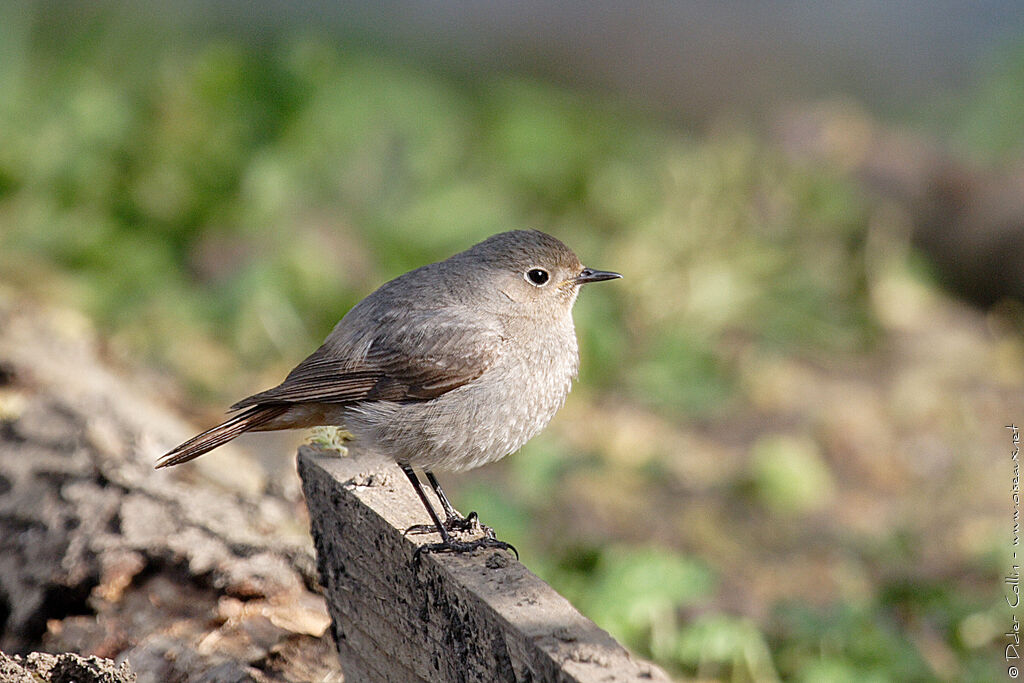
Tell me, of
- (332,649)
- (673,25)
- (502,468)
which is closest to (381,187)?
(502,468)

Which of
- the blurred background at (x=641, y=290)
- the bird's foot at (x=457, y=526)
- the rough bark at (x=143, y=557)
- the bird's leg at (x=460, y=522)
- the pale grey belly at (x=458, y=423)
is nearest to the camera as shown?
the bird's foot at (x=457, y=526)

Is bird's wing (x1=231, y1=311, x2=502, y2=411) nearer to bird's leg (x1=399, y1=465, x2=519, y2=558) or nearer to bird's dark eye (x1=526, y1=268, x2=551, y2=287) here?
bird's dark eye (x1=526, y1=268, x2=551, y2=287)

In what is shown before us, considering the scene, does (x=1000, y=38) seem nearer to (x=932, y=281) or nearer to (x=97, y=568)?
(x=932, y=281)

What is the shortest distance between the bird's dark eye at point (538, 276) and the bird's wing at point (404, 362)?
0.19 meters

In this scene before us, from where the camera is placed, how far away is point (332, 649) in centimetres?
294

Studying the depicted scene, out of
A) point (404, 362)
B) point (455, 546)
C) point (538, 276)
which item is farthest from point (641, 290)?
point (455, 546)

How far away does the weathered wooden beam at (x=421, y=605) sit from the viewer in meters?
1.86

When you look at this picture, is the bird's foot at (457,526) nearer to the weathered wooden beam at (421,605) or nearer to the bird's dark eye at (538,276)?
the weathered wooden beam at (421,605)

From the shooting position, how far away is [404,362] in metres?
2.85

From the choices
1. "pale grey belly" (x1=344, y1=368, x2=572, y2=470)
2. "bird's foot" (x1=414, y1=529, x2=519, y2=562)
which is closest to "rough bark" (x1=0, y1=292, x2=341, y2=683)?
"pale grey belly" (x1=344, y1=368, x2=572, y2=470)

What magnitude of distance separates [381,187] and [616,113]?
10.2 ft

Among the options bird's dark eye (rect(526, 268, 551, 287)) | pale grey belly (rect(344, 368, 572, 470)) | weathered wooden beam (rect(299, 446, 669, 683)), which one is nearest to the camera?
weathered wooden beam (rect(299, 446, 669, 683))

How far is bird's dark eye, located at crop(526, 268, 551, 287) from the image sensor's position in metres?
3.00

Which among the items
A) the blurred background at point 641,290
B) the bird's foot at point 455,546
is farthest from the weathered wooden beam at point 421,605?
the blurred background at point 641,290
